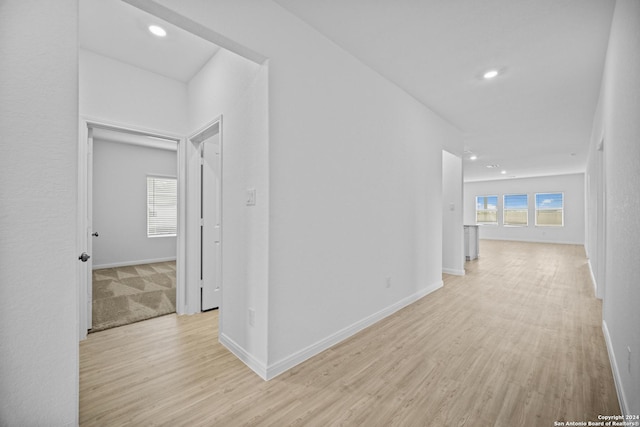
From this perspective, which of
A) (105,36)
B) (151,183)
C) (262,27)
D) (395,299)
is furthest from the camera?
(151,183)

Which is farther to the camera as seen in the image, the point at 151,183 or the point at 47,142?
the point at 151,183

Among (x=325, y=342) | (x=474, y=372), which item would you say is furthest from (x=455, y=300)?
(x=325, y=342)

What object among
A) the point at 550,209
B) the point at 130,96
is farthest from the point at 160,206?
the point at 550,209

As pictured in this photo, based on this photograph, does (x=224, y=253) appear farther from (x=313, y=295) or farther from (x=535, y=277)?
(x=535, y=277)

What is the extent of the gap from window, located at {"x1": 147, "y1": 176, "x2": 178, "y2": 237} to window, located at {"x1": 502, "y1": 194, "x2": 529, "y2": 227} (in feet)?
41.7

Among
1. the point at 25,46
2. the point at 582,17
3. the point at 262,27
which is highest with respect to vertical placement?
the point at 582,17

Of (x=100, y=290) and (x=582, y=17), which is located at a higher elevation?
(x=582, y=17)

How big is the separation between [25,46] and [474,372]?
3.22 m

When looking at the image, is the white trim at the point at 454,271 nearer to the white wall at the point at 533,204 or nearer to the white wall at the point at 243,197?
the white wall at the point at 243,197

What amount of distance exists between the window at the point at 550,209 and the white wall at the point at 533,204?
0.13 metres

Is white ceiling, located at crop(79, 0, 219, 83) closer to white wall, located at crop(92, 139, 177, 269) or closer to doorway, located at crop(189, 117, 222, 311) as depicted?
doorway, located at crop(189, 117, 222, 311)

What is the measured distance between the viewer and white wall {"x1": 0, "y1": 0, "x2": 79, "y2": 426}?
1128 mm

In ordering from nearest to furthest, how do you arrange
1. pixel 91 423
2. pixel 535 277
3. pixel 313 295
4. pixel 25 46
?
pixel 25 46
pixel 91 423
pixel 313 295
pixel 535 277

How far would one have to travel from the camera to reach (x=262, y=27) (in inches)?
80.5
